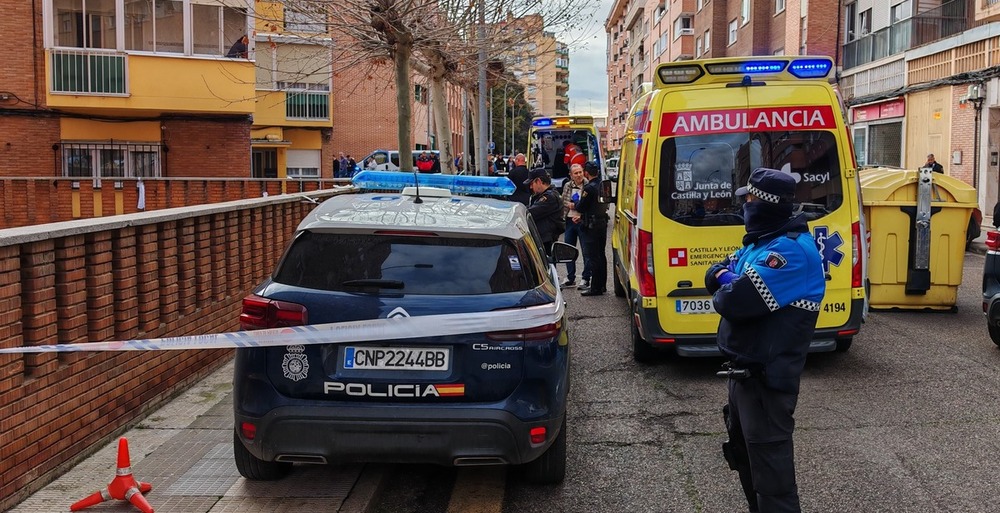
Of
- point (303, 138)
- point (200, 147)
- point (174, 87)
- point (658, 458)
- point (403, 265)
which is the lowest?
point (658, 458)

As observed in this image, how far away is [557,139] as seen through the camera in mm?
27875

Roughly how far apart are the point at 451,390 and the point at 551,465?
971 mm

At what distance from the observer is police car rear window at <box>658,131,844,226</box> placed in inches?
291

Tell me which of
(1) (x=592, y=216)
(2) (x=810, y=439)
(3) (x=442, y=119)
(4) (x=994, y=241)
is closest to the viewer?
(2) (x=810, y=439)

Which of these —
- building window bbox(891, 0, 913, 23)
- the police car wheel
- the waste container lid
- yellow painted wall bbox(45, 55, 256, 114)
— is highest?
building window bbox(891, 0, 913, 23)

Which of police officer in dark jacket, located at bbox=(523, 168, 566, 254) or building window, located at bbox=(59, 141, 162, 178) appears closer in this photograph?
police officer in dark jacket, located at bbox=(523, 168, 566, 254)

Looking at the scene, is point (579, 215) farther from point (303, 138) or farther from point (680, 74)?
point (303, 138)

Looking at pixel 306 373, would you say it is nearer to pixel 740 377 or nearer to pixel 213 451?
pixel 213 451

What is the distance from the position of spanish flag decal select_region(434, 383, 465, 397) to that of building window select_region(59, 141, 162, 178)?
24.6m

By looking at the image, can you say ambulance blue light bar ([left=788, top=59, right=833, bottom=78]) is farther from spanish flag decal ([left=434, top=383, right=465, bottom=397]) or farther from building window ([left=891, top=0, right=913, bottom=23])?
building window ([left=891, top=0, right=913, bottom=23])

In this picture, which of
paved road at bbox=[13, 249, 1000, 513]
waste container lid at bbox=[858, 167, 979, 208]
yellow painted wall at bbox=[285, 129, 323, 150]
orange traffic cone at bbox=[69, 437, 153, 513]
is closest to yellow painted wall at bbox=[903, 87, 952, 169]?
waste container lid at bbox=[858, 167, 979, 208]

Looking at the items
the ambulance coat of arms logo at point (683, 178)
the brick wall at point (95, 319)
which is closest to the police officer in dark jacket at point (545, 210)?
the ambulance coat of arms logo at point (683, 178)

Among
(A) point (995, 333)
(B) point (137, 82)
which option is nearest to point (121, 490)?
(A) point (995, 333)

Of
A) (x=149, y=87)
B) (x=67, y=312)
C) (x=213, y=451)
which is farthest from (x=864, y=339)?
(x=149, y=87)
